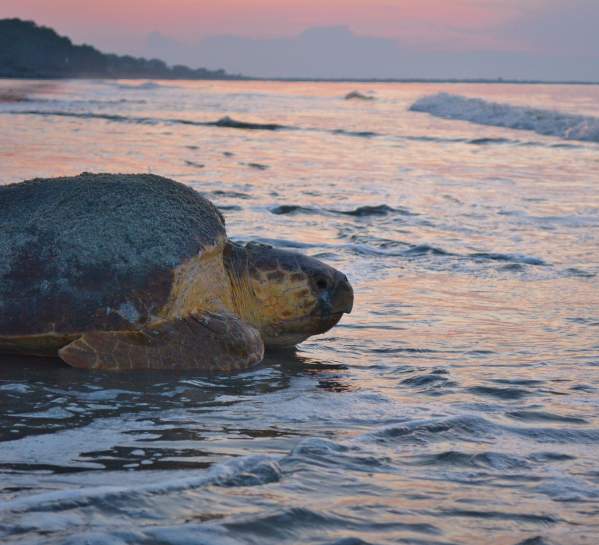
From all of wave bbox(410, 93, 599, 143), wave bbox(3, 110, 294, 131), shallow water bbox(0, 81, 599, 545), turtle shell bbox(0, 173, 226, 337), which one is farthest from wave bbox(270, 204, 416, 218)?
wave bbox(3, 110, 294, 131)

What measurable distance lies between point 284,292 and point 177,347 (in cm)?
73

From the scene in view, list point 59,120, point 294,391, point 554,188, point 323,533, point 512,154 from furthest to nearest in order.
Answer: point 59,120 < point 512,154 < point 554,188 < point 294,391 < point 323,533

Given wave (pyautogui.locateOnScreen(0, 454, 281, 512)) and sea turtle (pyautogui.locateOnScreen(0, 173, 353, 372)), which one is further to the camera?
sea turtle (pyautogui.locateOnScreen(0, 173, 353, 372))

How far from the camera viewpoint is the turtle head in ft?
14.8

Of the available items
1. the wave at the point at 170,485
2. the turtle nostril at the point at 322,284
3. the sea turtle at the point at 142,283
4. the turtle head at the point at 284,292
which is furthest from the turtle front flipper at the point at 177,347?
the wave at the point at 170,485

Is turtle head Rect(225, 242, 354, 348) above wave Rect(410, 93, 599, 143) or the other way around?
the other way around

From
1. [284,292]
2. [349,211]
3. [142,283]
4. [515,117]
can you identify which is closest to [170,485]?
[142,283]

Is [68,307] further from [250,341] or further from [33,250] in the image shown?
[250,341]

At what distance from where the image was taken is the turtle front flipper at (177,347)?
390 centimetres

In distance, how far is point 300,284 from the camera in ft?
14.8


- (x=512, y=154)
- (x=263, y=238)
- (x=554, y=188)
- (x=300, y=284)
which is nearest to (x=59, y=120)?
(x=512, y=154)

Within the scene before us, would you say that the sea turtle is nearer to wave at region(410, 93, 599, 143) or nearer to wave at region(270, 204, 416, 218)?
wave at region(270, 204, 416, 218)

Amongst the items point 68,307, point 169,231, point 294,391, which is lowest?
point 294,391

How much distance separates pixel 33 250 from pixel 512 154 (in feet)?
48.2
